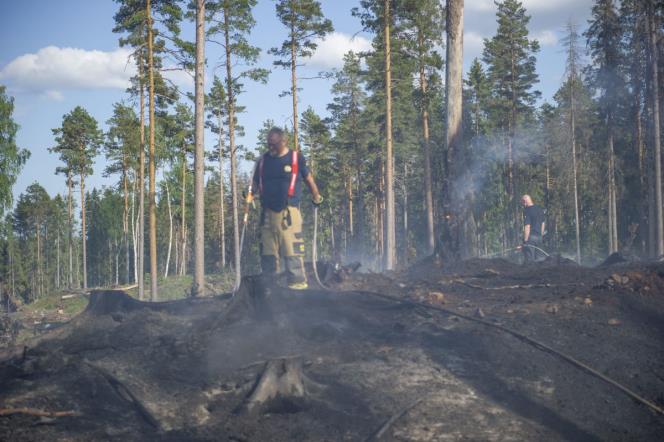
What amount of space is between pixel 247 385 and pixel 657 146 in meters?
22.3

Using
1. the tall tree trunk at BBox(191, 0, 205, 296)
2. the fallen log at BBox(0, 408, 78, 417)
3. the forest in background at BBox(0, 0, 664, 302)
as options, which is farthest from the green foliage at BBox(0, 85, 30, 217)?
the fallen log at BBox(0, 408, 78, 417)

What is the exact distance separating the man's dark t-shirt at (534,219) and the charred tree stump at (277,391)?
10.1m

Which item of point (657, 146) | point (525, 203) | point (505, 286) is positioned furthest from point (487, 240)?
point (505, 286)

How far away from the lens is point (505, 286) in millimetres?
8352

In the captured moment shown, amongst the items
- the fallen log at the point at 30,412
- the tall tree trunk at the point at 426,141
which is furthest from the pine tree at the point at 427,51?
the fallen log at the point at 30,412

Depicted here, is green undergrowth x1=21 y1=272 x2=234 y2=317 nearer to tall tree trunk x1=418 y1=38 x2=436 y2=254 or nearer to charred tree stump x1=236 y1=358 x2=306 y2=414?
tall tree trunk x1=418 y1=38 x2=436 y2=254

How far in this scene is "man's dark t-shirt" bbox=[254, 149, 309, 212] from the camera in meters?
7.48

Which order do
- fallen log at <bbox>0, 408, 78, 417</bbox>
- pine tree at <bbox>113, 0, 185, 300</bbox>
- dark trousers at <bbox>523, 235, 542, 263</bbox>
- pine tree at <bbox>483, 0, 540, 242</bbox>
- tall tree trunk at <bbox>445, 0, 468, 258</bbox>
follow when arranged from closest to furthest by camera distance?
fallen log at <bbox>0, 408, 78, 417</bbox> < tall tree trunk at <bbox>445, 0, 468, 258</bbox> < dark trousers at <bbox>523, 235, 542, 263</bbox> < pine tree at <bbox>113, 0, 185, 300</bbox> < pine tree at <bbox>483, 0, 540, 242</bbox>

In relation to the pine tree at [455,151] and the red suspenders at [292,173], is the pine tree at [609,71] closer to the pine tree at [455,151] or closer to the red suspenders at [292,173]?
the pine tree at [455,151]

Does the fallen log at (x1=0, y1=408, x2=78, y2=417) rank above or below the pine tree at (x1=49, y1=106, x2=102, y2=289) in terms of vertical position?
below

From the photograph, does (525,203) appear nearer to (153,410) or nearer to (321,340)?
(321,340)

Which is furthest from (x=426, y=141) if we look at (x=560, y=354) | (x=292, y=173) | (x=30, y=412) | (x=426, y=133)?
(x=30, y=412)

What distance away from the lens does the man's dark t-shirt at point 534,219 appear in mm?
13359

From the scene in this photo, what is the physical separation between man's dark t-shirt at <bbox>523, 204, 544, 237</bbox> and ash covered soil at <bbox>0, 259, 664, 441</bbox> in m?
5.93
